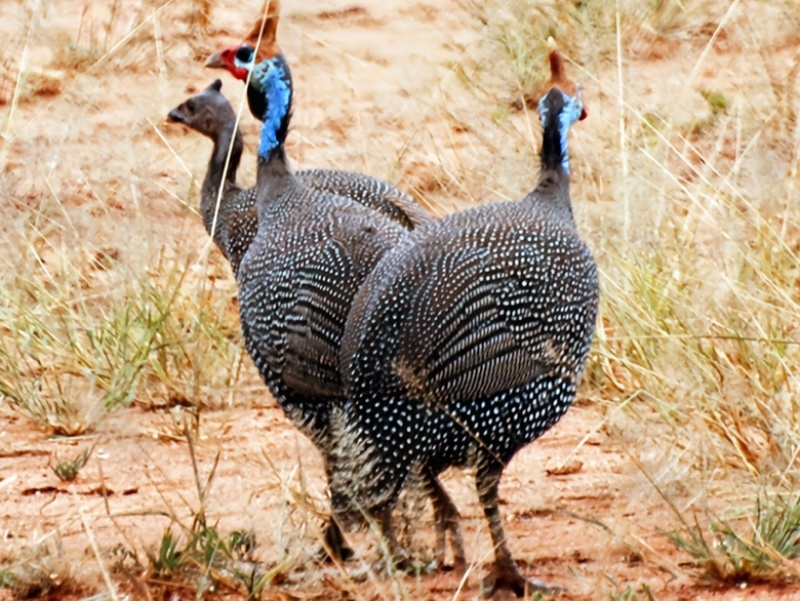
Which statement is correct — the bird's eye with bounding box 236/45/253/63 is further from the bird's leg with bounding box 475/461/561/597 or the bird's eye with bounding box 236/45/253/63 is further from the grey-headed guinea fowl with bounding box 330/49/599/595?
the bird's leg with bounding box 475/461/561/597

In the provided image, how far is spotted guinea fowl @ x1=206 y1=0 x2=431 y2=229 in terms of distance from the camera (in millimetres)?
4953

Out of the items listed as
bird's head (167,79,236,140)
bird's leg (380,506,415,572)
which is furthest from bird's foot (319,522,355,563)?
bird's head (167,79,236,140)

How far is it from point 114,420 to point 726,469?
1982 mm

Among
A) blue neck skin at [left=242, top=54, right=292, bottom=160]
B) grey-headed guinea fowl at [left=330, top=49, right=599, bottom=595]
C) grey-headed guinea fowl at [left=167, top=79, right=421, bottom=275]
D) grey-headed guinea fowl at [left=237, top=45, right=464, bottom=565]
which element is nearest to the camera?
grey-headed guinea fowl at [left=330, top=49, right=599, bottom=595]

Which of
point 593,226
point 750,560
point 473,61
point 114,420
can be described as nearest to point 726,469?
point 750,560

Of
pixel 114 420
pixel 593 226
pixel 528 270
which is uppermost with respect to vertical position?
pixel 528 270

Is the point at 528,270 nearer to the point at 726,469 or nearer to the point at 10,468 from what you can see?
the point at 726,469

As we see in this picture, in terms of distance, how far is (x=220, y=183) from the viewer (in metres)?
5.86

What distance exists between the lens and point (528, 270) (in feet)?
13.2

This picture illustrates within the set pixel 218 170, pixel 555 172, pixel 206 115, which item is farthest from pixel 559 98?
pixel 206 115

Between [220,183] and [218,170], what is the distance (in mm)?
179

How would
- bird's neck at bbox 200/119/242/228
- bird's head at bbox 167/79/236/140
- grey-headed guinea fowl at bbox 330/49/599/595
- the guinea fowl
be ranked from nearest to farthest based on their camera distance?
grey-headed guinea fowl at bbox 330/49/599/595 < the guinea fowl < bird's neck at bbox 200/119/242/228 < bird's head at bbox 167/79/236/140

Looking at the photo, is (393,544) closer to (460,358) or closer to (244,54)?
(460,358)

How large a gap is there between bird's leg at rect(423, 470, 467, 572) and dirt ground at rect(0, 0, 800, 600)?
0.05m
